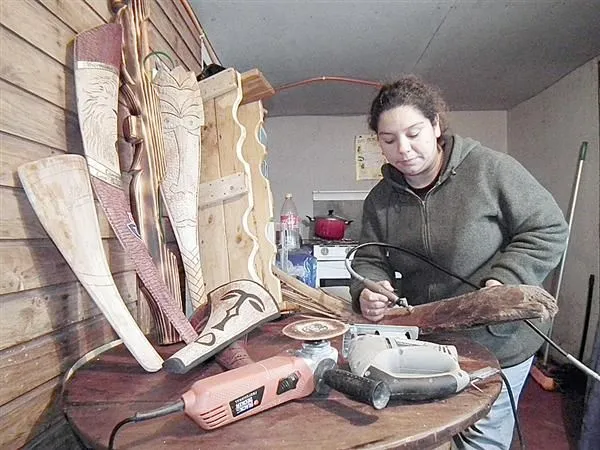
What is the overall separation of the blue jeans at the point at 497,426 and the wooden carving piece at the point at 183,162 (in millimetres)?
766

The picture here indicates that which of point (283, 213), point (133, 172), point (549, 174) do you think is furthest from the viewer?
point (283, 213)

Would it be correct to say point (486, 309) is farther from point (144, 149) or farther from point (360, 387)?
point (144, 149)

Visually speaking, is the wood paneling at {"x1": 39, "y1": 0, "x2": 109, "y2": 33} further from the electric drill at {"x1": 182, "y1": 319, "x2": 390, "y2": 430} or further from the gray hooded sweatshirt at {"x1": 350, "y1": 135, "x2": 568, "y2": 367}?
the gray hooded sweatshirt at {"x1": 350, "y1": 135, "x2": 568, "y2": 367}

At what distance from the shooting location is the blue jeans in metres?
1.18

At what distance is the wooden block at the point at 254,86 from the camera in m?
1.34

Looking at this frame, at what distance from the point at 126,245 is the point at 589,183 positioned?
2850mm

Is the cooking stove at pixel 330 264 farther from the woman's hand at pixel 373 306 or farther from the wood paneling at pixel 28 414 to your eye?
the wood paneling at pixel 28 414

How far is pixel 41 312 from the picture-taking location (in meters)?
0.81

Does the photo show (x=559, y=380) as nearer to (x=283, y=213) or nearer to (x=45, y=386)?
(x=283, y=213)

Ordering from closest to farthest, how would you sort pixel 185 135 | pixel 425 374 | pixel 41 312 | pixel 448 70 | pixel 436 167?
pixel 425 374
pixel 41 312
pixel 185 135
pixel 436 167
pixel 448 70

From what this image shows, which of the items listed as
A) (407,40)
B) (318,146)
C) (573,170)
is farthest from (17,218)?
(318,146)

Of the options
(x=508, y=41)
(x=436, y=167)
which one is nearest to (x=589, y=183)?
(x=508, y=41)

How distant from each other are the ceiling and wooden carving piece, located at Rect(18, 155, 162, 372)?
140 centimetres

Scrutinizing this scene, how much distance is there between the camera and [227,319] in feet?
2.82
